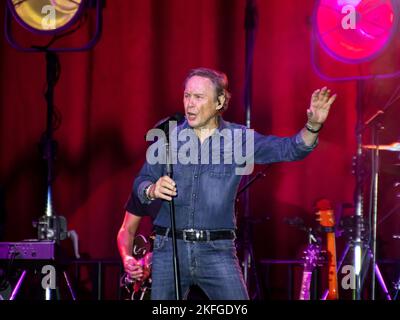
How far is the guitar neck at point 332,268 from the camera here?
5.12 meters

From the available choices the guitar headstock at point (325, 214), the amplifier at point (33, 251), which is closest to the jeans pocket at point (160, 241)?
the amplifier at point (33, 251)

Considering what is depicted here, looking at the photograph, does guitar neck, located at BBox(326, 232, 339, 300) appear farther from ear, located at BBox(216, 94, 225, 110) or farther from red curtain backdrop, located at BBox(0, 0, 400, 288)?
ear, located at BBox(216, 94, 225, 110)

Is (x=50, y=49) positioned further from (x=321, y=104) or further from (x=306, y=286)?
(x=321, y=104)

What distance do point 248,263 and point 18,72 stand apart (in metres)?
2.78

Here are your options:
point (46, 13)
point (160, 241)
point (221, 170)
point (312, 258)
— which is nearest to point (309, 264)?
point (312, 258)

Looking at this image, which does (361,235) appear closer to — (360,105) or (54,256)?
(360,105)

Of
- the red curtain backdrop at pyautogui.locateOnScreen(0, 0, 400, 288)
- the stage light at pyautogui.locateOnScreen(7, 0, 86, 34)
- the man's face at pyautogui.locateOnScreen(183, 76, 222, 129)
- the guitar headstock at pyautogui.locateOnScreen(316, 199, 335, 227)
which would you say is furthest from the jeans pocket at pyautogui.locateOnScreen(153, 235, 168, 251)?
the red curtain backdrop at pyautogui.locateOnScreen(0, 0, 400, 288)

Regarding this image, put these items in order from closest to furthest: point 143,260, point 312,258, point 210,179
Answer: point 210,179
point 143,260
point 312,258

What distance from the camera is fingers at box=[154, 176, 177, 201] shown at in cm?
304

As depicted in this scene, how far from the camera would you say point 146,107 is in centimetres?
630

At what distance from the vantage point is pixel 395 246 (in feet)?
19.0

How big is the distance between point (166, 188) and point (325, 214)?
2390mm

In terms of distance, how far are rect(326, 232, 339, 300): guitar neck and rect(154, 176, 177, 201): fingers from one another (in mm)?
2396

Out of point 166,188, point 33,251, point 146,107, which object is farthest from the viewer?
point 146,107
